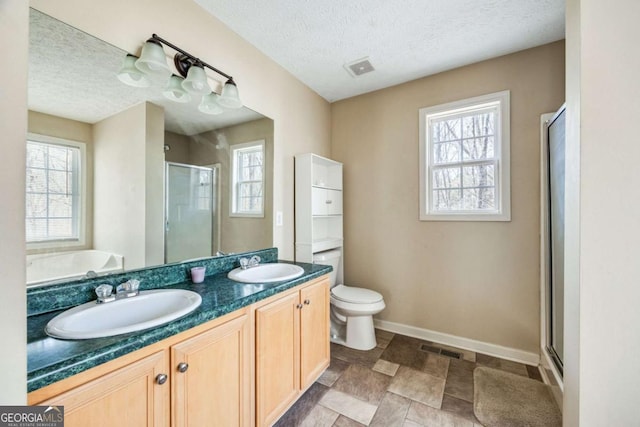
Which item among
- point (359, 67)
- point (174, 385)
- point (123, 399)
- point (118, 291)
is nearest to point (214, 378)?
point (174, 385)

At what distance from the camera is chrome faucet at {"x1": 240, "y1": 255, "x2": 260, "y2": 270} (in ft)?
5.59

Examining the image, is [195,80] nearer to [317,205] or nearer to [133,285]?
[133,285]

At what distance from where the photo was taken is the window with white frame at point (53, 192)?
0.99 m

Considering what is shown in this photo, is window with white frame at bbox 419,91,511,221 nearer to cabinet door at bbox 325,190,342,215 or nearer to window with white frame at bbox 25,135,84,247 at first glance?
cabinet door at bbox 325,190,342,215

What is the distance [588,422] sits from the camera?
0.99m

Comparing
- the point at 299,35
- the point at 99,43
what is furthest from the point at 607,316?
the point at 99,43

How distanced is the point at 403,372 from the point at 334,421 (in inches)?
28.4

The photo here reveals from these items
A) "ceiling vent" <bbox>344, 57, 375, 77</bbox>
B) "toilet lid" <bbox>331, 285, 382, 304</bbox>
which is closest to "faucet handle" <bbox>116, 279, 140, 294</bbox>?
"toilet lid" <bbox>331, 285, 382, 304</bbox>

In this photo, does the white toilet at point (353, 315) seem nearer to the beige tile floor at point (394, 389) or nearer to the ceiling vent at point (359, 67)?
the beige tile floor at point (394, 389)

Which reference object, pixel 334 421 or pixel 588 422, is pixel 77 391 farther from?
pixel 588 422

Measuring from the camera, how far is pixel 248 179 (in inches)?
76.3

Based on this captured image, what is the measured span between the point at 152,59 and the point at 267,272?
141cm

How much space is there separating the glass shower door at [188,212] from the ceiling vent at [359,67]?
1.52m

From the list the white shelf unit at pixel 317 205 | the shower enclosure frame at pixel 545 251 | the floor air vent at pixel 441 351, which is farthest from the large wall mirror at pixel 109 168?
the shower enclosure frame at pixel 545 251
